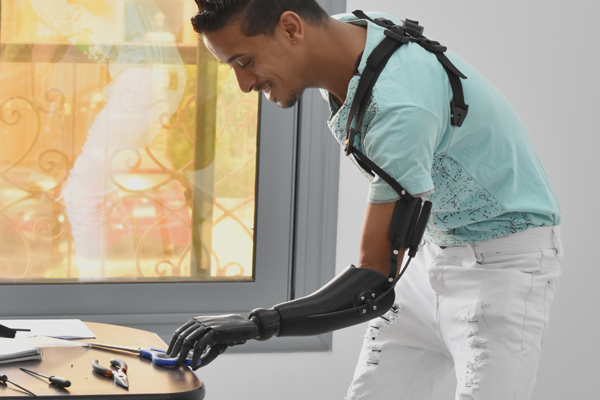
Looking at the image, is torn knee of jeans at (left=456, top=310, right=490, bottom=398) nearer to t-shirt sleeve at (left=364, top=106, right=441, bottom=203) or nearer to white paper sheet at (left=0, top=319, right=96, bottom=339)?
t-shirt sleeve at (left=364, top=106, right=441, bottom=203)

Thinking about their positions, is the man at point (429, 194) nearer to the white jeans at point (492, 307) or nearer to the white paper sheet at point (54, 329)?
the white jeans at point (492, 307)

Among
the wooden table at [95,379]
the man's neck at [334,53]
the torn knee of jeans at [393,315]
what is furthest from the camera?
the torn knee of jeans at [393,315]

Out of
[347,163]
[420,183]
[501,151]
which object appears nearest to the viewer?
[420,183]

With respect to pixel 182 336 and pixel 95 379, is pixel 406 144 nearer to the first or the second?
pixel 182 336

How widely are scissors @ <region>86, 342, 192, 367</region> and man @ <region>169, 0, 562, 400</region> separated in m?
0.06

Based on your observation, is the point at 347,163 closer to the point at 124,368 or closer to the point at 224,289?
the point at 224,289

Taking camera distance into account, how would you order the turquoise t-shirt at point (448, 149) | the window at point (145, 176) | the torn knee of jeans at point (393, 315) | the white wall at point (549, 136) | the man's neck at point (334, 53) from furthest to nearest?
the white wall at point (549, 136) < the window at point (145, 176) < the torn knee of jeans at point (393, 315) < the man's neck at point (334, 53) < the turquoise t-shirt at point (448, 149)

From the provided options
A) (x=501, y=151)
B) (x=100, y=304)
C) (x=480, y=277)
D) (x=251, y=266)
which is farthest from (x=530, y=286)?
(x=100, y=304)

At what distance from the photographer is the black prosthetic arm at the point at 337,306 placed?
102 centimetres

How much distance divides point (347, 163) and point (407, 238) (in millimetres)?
940

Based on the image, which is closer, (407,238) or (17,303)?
(407,238)

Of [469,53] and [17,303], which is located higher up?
[469,53]

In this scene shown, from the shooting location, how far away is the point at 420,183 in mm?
1014

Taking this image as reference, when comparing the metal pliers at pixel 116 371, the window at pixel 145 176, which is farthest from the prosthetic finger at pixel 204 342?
the window at pixel 145 176
